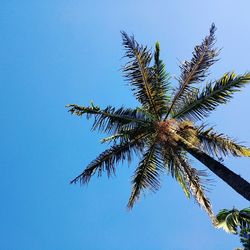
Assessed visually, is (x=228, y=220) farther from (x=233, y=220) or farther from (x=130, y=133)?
(x=130, y=133)

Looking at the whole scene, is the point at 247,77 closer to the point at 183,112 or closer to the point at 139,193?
the point at 183,112

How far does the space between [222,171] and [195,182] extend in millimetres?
1940

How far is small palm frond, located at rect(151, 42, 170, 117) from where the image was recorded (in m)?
14.0

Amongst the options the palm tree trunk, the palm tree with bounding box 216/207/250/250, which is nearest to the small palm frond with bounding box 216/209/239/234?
the palm tree with bounding box 216/207/250/250

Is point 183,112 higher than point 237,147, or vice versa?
point 183,112

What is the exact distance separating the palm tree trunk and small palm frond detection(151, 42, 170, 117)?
1728 millimetres

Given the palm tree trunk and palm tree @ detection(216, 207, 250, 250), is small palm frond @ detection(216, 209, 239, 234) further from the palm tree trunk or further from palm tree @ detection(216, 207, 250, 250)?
the palm tree trunk

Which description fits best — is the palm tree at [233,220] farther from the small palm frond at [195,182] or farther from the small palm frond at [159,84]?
the small palm frond at [159,84]

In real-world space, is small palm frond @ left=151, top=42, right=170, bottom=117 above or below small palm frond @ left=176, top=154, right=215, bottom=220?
above

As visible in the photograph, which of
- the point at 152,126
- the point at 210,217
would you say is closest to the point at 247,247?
the point at 210,217

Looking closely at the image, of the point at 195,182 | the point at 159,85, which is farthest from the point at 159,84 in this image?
the point at 195,182

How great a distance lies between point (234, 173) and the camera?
36.9 feet

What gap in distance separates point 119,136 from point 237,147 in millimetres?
3797

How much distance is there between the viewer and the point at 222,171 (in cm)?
1148
